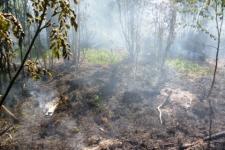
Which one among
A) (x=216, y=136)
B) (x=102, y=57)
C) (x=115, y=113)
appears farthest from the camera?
(x=102, y=57)

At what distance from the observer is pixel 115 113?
990 centimetres

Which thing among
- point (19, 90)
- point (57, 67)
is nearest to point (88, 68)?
point (57, 67)

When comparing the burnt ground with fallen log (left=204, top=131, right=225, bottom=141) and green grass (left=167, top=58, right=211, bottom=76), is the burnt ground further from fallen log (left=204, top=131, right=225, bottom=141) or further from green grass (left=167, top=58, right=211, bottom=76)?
green grass (left=167, top=58, right=211, bottom=76)

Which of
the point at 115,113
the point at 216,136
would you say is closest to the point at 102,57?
the point at 115,113

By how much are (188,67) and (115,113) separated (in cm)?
579

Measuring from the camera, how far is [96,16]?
23078 mm

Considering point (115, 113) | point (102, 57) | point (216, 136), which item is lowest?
point (216, 136)

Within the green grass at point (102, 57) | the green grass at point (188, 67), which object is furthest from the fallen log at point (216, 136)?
the green grass at point (102, 57)

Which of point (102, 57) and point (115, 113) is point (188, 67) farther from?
point (115, 113)

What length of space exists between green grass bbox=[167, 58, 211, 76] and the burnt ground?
75cm

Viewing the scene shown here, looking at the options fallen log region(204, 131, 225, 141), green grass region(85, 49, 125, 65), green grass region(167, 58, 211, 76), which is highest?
green grass region(85, 49, 125, 65)

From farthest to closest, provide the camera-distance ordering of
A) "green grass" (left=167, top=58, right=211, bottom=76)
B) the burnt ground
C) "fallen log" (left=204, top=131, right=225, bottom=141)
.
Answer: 1. "green grass" (left=167, top=58, right=211, bottom=76)
2. "fallen log" (left=204, top=131, right=225, bottom=141)
3. the burnt ground

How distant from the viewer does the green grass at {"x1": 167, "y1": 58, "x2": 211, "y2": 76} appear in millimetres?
14038

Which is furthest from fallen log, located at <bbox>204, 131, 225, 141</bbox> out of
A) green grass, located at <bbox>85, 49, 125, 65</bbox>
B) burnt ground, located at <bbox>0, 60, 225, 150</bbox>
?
green grass, located at <bbox>85, 49, 125, 65</bbox>
